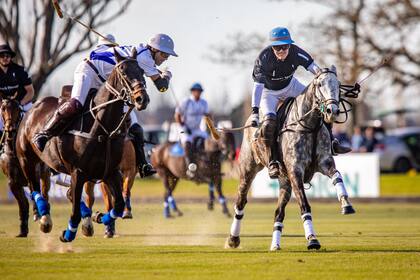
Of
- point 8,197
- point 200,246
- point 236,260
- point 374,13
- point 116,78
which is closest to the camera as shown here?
point 236,260

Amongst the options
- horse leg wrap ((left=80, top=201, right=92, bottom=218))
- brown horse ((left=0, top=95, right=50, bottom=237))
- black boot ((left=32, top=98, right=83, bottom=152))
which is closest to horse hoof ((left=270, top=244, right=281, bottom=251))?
horse leg wrap ((left=80, top=201, right=92, bottom=218))

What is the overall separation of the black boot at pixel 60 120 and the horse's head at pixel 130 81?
680 mm

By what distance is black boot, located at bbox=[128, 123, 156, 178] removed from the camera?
47.4 feet

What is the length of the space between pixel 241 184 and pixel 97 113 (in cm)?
243

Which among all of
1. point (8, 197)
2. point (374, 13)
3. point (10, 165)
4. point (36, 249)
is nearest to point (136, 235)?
point (10, 165)

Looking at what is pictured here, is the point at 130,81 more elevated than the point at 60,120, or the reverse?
the point at 130,81

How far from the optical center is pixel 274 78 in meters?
14.7

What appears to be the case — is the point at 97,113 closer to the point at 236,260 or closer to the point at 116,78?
the point at 116,78

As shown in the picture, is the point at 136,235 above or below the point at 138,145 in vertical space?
below

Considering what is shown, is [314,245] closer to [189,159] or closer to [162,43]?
[162,43]

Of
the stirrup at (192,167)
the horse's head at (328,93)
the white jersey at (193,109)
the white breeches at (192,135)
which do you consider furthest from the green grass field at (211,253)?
the white breeches at (192,135)

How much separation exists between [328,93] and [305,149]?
2.76 feet

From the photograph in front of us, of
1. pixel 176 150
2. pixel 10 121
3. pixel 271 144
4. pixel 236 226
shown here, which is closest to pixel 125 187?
pixel 10 121

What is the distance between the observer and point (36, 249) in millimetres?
13805
